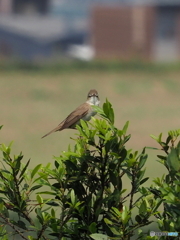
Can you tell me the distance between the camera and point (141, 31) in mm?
58469

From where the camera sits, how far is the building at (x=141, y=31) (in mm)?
57812

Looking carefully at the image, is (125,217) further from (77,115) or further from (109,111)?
(77,115)

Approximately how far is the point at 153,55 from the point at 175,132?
2178 inches

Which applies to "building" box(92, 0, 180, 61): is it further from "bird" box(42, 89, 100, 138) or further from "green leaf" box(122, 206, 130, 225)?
"green leaf" box(122, 206, 130, 225)

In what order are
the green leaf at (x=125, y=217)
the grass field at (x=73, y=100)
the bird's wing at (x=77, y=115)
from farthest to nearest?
the grass field at (x=73, y=100) < the bird's wing at (x=77, y=115) < the green leaf at (x=125, y=217)

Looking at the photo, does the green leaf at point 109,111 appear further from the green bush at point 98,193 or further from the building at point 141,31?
the building at point 141,31

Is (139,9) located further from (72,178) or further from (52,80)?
(72,178)

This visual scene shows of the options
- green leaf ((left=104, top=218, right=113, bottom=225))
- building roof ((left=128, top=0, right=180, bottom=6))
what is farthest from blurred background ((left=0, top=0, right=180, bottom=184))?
green leaf ((left=104, top=218, right=113, bottom=225))

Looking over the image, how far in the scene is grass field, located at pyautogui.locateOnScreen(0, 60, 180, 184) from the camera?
61.6ft

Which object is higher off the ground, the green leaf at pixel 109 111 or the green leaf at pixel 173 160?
the green leaf at pixel 109 111

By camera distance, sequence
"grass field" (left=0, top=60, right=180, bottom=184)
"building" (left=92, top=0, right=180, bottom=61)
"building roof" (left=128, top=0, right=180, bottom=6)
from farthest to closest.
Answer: "building roof" (left=128, top=0, right=180, bottom=6) < "building" (left=92, top=0, right=180, bottom=61) < "grass field" (left=0, top=60, right=180, bottom=184)

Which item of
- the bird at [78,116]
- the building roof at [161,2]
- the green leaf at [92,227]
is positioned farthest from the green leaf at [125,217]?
the building roof at [161,2]

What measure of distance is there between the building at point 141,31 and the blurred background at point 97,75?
85mm

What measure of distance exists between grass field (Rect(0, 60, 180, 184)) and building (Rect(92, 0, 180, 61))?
983 inches
